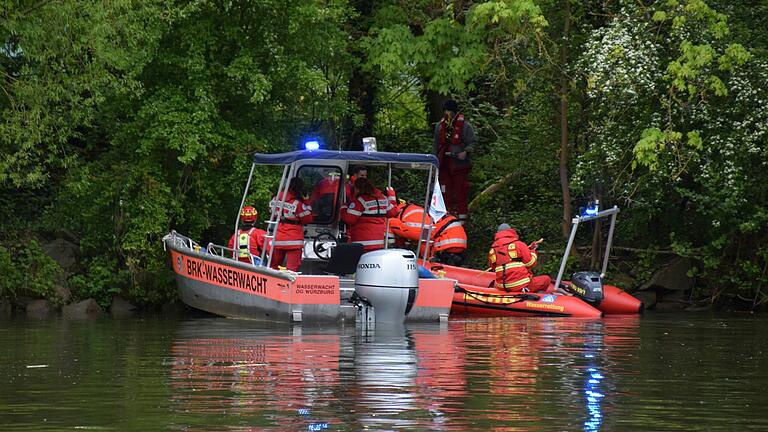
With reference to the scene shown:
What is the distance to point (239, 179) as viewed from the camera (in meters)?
25.7

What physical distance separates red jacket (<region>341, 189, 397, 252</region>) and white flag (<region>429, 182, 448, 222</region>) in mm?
996

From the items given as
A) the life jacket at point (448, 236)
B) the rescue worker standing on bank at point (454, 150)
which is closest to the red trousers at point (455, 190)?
the rescue worker standing on bank at point (454, 150)

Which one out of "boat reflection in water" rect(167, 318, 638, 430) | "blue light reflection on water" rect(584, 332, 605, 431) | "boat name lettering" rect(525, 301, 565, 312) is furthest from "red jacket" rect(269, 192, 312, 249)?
"blue light reflection on water" rect(584, 332, 605, 431)

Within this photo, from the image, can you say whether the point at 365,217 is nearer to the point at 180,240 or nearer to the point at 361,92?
the point at 180,240

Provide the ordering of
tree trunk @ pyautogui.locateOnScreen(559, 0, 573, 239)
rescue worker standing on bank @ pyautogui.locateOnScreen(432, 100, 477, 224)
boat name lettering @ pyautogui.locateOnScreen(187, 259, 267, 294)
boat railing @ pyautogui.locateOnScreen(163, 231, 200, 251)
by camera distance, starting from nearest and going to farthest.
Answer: boat name lettering @ pyautogui.locateOnScreen(187, 259, 267, 294) → boat railing @ pyautogui.locateOnScreen(163, 231, 200, 251) → rescue worker standing on bank @ pyautogui.locateOnScreen(432, 100, 477, 224) → tree trunk @ pyautogui.locateOnScreen(559, 0, 573, 239)

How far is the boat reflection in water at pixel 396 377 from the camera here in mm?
10953

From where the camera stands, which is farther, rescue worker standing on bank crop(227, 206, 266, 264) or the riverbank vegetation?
the riverbank vegetation

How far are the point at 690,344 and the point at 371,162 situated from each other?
5974 mm

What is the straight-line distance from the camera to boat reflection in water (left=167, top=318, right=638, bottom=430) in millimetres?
10953

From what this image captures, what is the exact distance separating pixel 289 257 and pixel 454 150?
18.5 feet

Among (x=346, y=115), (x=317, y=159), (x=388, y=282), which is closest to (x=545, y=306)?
(x=317, y=159)

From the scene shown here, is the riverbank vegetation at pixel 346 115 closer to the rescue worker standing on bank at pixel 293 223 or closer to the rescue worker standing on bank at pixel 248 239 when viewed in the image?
the rescue worker standing on bank at pixel 248 239

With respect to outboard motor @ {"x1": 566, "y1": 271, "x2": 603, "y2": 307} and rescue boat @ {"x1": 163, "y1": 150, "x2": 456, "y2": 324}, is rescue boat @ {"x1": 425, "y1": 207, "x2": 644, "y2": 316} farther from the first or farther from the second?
rescue boat @ {"x1": 163, "y1": 150, "x2": 456, "y2": 324}

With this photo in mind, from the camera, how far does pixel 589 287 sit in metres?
24.6
